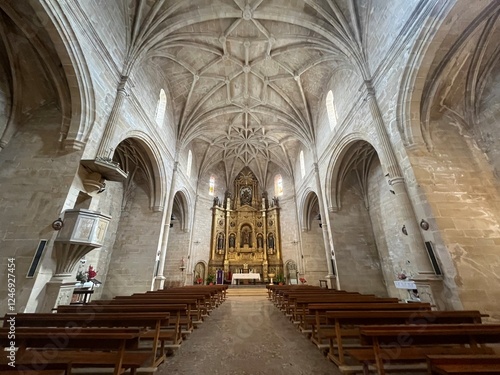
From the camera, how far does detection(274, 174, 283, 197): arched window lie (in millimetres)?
21159

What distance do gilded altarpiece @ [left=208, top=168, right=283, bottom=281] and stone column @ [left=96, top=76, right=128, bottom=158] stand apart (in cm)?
1406

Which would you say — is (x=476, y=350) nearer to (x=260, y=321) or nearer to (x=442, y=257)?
(x=442, y=257)

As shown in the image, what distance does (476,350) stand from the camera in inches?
97.1

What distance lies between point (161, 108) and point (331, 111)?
381 inches

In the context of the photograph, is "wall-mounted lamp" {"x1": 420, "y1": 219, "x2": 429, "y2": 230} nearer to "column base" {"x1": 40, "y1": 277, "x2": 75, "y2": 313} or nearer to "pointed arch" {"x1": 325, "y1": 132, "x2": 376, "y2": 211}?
"pointed arch" {"x1": 325, "y1": 132, "x2": 376, "y2": 211}

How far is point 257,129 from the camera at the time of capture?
57.6ft

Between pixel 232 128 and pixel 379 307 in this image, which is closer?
pixel 379 307

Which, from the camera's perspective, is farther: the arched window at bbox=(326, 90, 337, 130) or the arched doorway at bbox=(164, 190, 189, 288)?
the arched doorway at bbox=(164, 190, 189, 288)

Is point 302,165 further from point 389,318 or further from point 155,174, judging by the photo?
point 389,318

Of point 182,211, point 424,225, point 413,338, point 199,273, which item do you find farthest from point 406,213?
point 199,273

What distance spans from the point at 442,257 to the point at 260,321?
484 cm

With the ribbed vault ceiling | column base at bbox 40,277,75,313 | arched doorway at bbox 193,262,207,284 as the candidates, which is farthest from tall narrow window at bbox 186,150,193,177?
column base at bbox 40,277,75,313

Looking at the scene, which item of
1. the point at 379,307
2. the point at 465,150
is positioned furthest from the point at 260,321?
the point at 465,150

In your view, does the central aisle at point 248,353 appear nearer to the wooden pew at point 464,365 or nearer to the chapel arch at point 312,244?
the wooden pew at point 464,365
